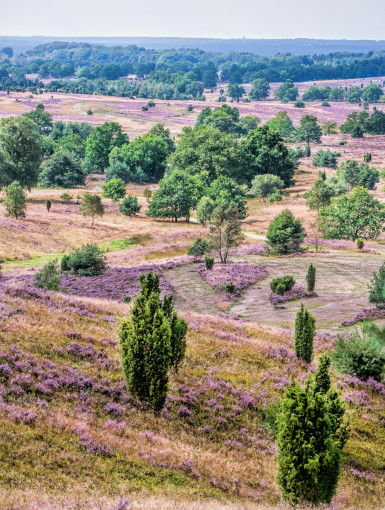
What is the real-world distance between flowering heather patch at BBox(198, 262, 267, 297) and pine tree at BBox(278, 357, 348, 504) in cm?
2797

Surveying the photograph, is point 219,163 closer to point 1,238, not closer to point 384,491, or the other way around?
point 1,238

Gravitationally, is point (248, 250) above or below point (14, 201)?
below

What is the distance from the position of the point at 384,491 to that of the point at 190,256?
42.5m

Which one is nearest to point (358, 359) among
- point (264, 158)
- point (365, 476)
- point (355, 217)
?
point (365, 476)

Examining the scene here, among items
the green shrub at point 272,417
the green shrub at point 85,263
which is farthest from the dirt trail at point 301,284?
the green shrub at point 272,417

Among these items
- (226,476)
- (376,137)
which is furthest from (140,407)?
(376,137)

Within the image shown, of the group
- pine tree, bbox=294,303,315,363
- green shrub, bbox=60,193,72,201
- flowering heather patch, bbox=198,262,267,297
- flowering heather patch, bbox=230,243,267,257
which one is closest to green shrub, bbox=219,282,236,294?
flowering heather patch, bbox=198,262,267,297

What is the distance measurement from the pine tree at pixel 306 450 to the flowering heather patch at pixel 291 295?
26063mm

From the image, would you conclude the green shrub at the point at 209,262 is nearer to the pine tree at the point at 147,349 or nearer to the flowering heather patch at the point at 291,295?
the flowering heather patch at the point at 291,295

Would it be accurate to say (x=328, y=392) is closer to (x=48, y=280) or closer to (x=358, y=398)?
(x=358, y=398)

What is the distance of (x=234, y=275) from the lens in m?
46.3

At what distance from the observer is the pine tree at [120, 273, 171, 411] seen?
17.6 m

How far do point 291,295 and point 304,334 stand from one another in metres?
14.1

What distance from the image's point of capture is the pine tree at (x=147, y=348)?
17.6m
